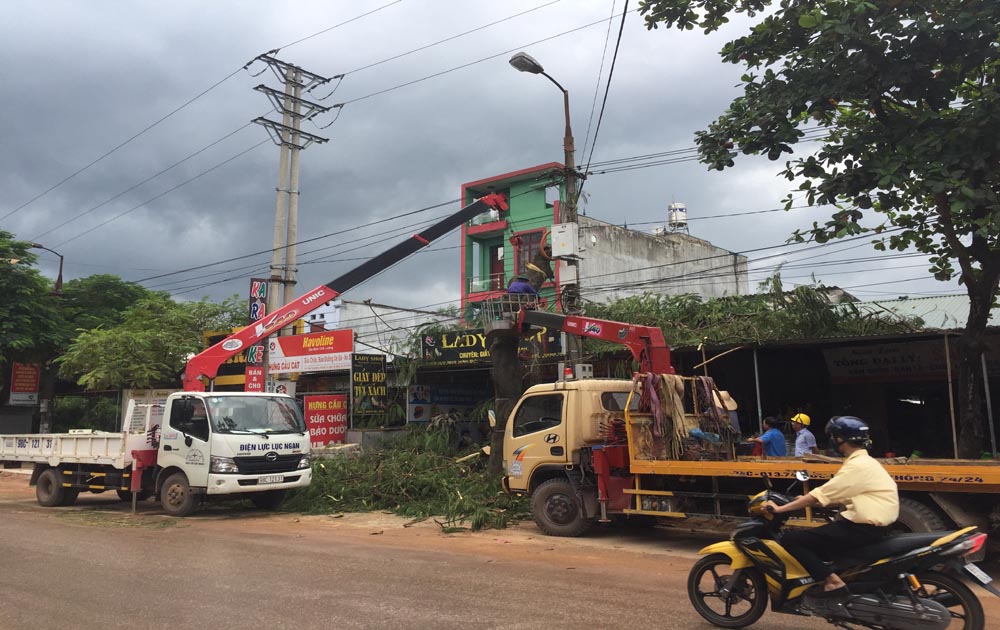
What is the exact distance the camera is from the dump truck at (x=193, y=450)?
1288 centimetres

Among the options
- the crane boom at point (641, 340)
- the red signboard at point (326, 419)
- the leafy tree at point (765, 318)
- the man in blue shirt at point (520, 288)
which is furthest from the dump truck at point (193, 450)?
the leafy tree at point (765, 318)

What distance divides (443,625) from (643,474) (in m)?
4.59

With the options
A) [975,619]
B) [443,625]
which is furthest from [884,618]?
[443,625]

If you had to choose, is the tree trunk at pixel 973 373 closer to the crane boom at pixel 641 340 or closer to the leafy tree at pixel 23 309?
the crane boom at pixel 641 340

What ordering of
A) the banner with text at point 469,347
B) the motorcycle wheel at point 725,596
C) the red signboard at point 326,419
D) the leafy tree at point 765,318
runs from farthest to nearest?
the red signboard at point 326,419 → the banner with text at point 469,347 → the leafy tree at point 765,318 → the motorcycle wheel at point 725,596

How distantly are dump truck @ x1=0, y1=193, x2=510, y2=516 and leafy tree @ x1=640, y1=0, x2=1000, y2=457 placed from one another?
893 centimetres

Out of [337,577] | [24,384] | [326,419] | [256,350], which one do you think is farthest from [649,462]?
[24,384]

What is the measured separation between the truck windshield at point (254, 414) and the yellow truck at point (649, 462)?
15.6 ft

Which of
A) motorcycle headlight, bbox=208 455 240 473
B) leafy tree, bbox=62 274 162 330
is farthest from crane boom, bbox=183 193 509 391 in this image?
leafy tree, bbox=62 274 162 330

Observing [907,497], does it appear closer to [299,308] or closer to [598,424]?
[598,424]

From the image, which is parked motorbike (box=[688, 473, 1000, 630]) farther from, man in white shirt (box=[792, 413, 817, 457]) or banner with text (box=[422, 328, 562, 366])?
banner with text (box=[422, 328, 562, 366])

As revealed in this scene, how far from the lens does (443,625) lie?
18.8ft

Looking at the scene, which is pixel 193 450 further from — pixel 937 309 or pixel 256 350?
pixel 937 309

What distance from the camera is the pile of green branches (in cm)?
1241
